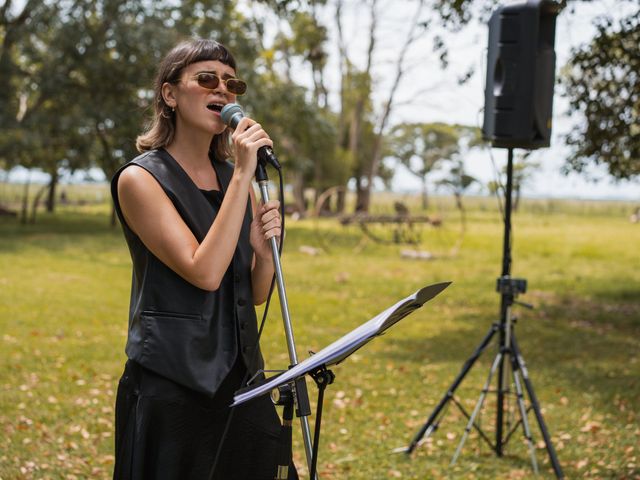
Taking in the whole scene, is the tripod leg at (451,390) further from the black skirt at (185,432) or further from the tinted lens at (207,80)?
the tinted lens at (207,80)

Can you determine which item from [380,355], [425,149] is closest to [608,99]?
[380,355]

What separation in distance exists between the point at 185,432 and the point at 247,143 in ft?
2.82

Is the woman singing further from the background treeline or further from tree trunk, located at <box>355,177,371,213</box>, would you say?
tree trunk, located at <box>355,177,371,213</box>

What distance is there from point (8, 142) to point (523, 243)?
15.4 metres

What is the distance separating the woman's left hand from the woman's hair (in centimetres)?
36

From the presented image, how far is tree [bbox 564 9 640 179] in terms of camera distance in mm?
9555

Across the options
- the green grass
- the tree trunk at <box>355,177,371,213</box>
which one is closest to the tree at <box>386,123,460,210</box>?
the tree trunk at <box>355,177,371,213</box>

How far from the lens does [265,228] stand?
243 cm

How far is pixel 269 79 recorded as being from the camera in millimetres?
31625

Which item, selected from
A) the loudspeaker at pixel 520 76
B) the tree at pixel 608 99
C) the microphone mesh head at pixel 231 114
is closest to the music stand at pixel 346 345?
the microphone mesh head at pixel 231 114

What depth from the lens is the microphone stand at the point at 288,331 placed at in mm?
2193

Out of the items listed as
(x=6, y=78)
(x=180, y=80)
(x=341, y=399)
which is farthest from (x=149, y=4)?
(x=180, y=80)

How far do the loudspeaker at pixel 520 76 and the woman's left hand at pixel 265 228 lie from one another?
112 inches

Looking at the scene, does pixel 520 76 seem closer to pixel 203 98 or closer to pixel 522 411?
pixel 522 411
